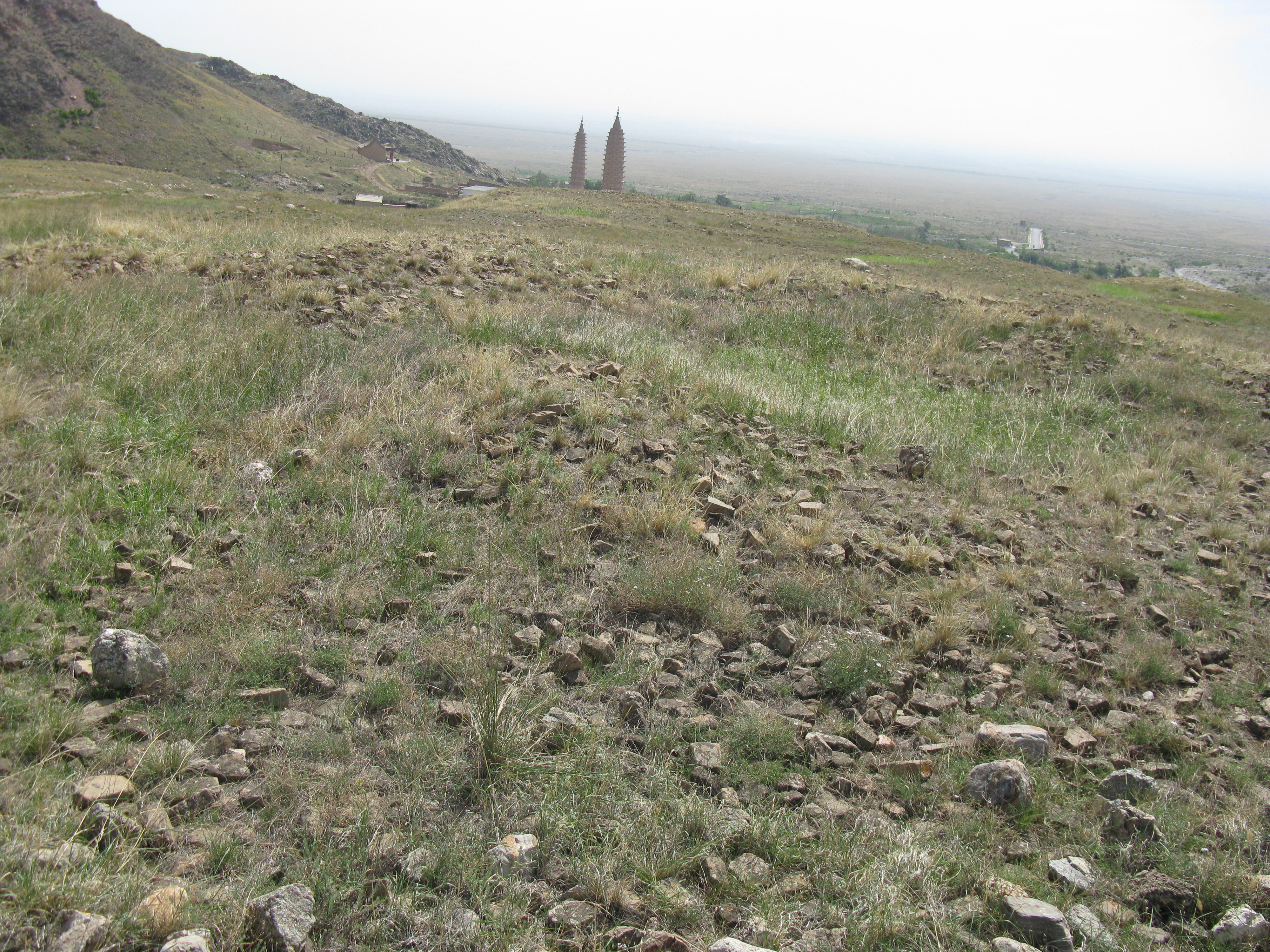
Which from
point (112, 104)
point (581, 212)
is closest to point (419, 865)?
point (581, 212)

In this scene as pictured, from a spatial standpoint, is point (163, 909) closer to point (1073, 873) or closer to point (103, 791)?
point (103, 791)

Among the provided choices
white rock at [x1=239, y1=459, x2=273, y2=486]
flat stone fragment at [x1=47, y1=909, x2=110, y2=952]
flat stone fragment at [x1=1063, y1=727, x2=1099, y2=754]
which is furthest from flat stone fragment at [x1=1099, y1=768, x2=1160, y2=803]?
white rock at [x1=239, y1=459, x2=273, y2=486]

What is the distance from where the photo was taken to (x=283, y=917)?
1911 mm

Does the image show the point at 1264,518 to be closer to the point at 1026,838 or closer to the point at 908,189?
the point at 1026,838

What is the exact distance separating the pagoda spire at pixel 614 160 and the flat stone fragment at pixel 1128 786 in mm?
77727

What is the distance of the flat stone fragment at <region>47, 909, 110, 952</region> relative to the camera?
5.77 feet

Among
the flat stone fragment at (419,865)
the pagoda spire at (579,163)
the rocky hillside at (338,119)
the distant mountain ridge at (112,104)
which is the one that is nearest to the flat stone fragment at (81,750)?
the flat stone fragment at (419,865)

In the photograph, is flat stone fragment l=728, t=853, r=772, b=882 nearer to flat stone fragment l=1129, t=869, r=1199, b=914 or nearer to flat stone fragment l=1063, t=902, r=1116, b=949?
flat stone fragment l=1063, t=902, r=1116, b=949

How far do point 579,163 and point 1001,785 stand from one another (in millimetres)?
90230

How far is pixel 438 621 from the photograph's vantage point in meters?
3.32

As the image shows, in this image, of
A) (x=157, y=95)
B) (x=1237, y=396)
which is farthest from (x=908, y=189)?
(x=1237, y=396)

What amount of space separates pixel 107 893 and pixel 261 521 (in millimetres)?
2214

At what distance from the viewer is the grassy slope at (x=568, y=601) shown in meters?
2.20

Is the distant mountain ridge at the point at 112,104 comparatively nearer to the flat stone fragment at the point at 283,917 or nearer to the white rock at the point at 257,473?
the white rock at the point at 257,473
